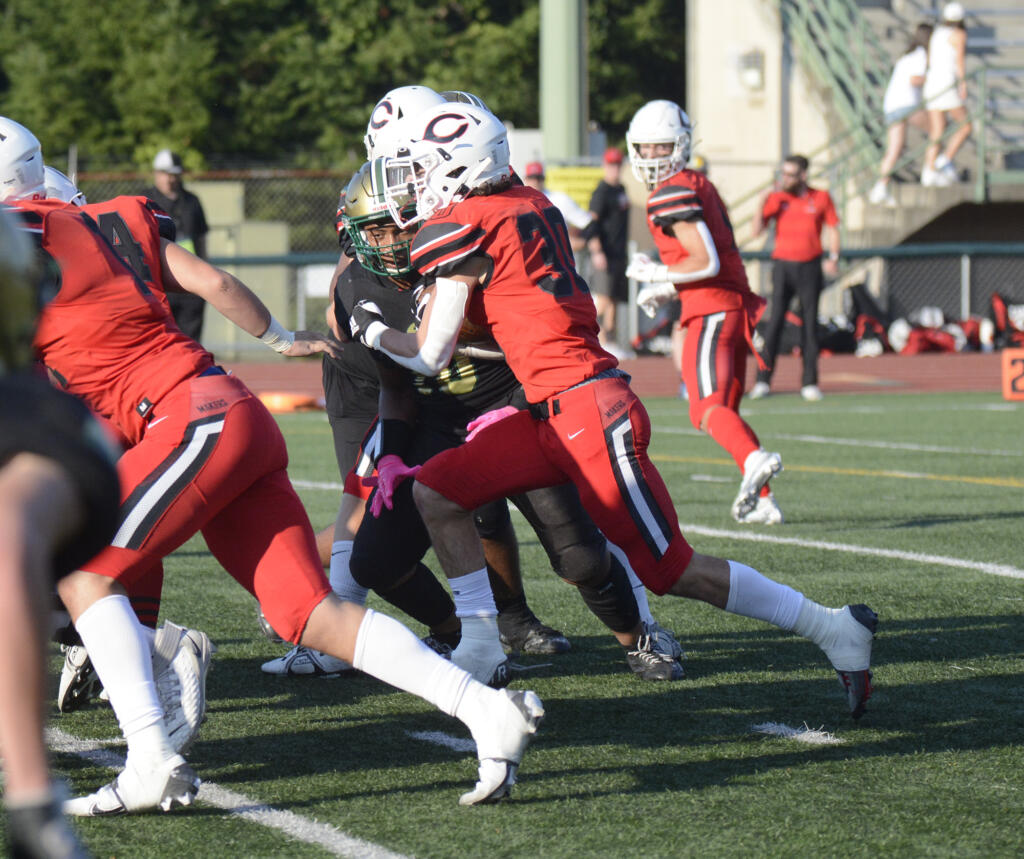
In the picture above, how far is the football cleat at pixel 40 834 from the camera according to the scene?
79.5 inches

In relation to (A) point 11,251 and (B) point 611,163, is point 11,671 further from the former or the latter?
(B) point 611,163

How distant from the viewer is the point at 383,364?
192 inches

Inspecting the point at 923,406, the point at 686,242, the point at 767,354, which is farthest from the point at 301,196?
the point at 686,242

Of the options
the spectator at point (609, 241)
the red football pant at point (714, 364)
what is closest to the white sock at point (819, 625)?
the red football pant at point (714, 364)

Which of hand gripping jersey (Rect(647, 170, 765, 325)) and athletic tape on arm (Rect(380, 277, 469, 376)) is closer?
athletic tape on arm (Rect(380, 277, 469, 376))

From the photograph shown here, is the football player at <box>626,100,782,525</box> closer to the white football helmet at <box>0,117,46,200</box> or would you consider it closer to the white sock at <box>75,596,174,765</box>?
the white football helmet at <box>0,117,46,200</box>

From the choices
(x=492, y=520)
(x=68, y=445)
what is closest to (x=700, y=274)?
(x=492, y=520)

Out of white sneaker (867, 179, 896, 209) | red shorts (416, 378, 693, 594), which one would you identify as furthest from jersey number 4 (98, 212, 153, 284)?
white sneaker (867, 179, 896, 209)

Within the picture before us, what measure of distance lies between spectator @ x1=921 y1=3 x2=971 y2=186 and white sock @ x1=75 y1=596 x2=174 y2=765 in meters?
18.5

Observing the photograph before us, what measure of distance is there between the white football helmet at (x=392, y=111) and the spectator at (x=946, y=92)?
1657cm

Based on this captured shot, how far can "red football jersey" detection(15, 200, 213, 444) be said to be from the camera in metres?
3.62

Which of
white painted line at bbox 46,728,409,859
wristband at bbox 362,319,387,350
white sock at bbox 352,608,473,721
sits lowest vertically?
white painted line at bbox 46,728,409,859

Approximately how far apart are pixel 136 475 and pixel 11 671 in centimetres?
141

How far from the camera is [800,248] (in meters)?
14.2
